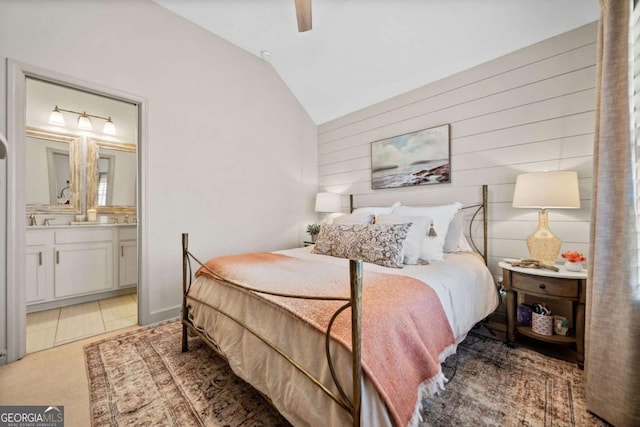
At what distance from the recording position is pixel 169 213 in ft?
8.73

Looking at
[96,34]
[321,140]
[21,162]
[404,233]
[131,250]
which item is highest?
[96,34]

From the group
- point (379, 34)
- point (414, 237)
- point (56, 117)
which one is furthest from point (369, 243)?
point (56, 117)

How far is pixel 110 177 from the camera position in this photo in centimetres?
352

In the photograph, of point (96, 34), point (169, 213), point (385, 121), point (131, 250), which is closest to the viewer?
point (96, 34)

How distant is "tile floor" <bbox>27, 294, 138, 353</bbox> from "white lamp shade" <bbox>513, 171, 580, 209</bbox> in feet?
12.1

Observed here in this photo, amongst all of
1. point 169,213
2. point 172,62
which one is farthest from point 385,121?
point 169,213

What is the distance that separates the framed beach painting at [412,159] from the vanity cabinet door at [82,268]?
3.58 metres

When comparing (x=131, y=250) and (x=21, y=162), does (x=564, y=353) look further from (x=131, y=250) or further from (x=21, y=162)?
(x=131, y=250)

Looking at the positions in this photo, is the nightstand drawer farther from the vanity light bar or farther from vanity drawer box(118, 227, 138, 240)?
the vanity light bar

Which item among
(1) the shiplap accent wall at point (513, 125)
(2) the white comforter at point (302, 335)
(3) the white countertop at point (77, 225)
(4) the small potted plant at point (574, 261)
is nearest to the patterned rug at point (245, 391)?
(2) the white comforter at point (302, 335)

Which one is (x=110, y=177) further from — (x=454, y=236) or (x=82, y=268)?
(x=454, y=236)

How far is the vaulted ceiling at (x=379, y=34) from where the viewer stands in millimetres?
2121

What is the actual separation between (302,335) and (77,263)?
3.45 m

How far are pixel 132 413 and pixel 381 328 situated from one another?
147 cm
